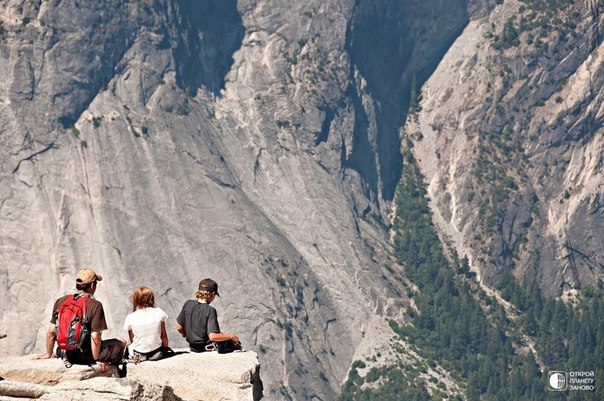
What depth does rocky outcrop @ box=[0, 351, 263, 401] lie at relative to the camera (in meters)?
37.2

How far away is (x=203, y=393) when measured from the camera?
1646 inches

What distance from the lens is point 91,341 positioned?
130 ft

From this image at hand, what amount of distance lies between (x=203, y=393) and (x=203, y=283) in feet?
8.94

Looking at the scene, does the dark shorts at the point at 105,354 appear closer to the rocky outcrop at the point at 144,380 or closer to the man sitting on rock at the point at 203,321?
the rocky outcrop at the point at 144,380

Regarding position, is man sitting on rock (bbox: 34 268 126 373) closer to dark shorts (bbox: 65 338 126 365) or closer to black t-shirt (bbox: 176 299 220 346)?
dark shorts (bbox: 65 338 126 365)

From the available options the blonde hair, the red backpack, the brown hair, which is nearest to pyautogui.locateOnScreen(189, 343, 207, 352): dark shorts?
the blonde hair

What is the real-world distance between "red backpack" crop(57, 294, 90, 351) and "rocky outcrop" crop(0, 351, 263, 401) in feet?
1.42

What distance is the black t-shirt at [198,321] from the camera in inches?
1721

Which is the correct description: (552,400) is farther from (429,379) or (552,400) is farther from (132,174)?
(132,174)

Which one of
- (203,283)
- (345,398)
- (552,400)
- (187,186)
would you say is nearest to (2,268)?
(187,186)

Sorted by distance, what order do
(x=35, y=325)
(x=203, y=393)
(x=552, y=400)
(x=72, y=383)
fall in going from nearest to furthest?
1. (x=72, y=383)
2. (x=203, y=393)
3. (x=35, y=325)
4. (x=552, y=400)

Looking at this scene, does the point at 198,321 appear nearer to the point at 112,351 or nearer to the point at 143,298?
the point at 143,298

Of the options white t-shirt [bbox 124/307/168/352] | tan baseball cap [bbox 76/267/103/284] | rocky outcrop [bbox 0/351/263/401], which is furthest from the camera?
white t-shirt [bbox 124/307/168/352]

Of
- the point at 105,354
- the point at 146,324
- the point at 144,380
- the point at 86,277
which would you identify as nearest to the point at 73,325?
the point at 105,354
